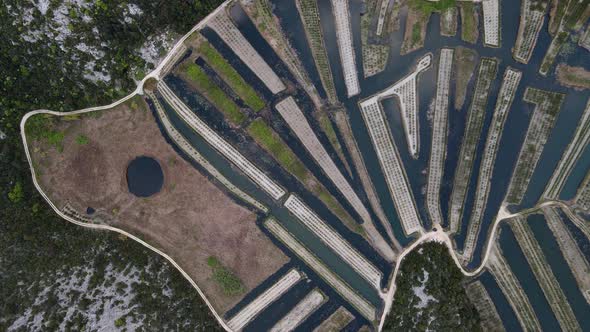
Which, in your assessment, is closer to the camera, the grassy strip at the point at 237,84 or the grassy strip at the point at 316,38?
the grassy strip at the point at 237,84

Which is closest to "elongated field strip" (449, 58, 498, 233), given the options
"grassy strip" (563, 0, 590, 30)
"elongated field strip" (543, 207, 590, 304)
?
"grassy strip" (563, 0, 590, 30)

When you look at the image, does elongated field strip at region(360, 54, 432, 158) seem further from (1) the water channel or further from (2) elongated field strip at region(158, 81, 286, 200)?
(2) elongated field strip at region(158, 81, 286, 200)

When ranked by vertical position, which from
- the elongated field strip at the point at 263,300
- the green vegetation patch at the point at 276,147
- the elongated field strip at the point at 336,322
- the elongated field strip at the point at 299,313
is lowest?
the elongated field strip at the point at 336,322

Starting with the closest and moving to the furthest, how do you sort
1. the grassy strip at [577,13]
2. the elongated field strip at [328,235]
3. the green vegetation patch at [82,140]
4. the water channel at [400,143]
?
1. the grassy strip at [577,13]
2. the water channel at [400,143]
3. the green vegetation patch at [82,140]
4. the elongated field strip at [328,235]

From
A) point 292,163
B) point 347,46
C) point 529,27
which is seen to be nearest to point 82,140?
point 292,163

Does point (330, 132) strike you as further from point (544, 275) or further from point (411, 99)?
point (544, 275)

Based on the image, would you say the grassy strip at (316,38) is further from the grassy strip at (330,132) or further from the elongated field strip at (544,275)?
the elongated field strip at (544,275)

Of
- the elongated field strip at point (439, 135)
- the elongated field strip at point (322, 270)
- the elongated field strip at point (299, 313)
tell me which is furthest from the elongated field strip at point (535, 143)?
the elongated field strip at point (299, 313)
